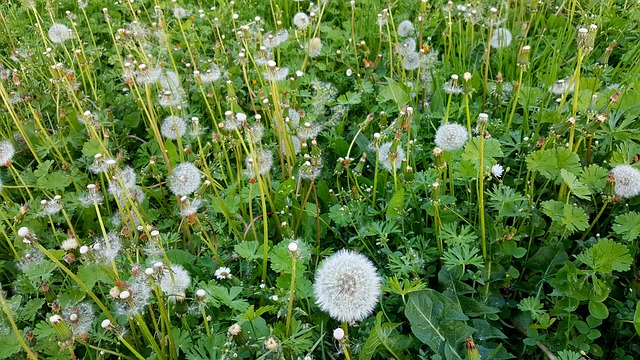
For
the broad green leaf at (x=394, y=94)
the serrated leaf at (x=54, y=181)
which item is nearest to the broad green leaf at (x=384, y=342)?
the broad green leaf at (x=394, y=94)

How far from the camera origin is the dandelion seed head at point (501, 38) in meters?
2.93

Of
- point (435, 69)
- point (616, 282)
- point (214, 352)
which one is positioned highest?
point (435, 69)

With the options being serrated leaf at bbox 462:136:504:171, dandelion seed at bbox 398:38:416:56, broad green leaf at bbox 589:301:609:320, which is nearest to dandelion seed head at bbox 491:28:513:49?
dandelion seed at bbox 398:38:416:56

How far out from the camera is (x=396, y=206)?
1.98 meters

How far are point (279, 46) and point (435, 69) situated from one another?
37.6 inches

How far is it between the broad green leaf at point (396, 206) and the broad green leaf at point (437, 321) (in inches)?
14.5

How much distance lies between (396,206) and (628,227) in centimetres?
77

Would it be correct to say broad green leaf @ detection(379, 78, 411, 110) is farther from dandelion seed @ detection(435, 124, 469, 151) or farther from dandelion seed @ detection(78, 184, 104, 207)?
dandelion seed @ detection(78, 184, 104, 207)

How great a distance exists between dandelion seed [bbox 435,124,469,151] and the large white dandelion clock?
28.4 inches

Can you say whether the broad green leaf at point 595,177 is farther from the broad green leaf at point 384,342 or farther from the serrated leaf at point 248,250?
the serrated leaf at point 248,250

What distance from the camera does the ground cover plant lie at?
1669mm

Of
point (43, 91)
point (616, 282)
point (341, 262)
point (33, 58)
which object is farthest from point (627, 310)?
point (33, 58)

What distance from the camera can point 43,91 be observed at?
3.05m

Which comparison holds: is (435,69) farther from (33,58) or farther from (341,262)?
(33,58)
